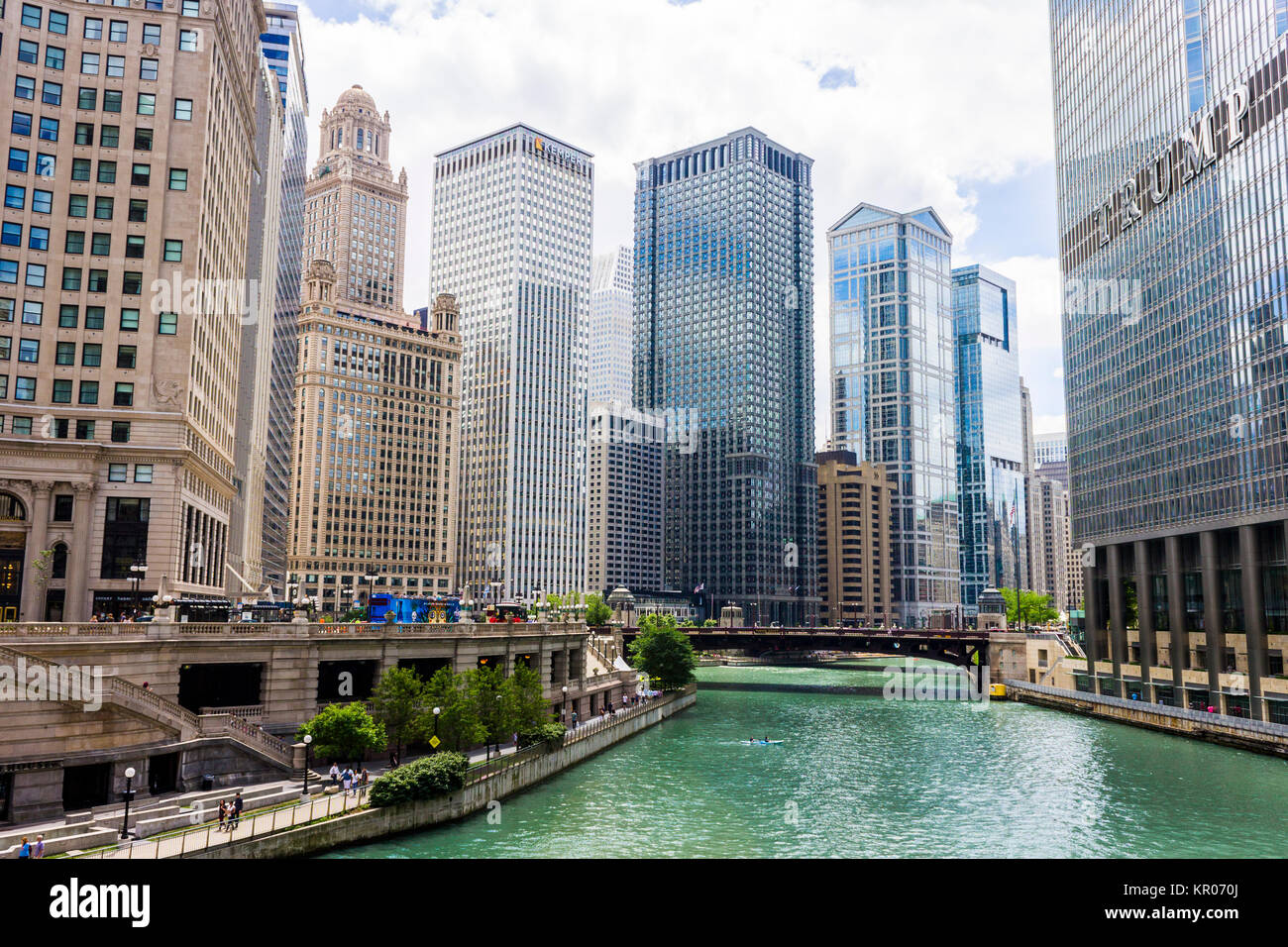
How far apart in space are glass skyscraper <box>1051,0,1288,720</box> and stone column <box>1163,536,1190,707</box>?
231 mm

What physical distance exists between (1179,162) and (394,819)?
107416 millimetres

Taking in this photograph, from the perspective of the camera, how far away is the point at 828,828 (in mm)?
55906

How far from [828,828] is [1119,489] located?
8436 centimetres

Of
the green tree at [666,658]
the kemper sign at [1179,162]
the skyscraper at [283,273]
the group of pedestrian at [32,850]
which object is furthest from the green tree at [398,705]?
the kemper sign at [1179,162]

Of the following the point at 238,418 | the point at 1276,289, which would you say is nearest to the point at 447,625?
the point at 238,418

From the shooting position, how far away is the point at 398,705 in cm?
6031

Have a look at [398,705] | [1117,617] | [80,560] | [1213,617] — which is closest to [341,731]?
[398,705]

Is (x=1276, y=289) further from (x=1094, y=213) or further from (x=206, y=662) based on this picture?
(x=206, y=662)

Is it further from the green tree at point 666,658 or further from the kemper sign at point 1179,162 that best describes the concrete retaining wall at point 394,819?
the kemper sign at point 1179,162

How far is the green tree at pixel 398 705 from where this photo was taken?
60281mm

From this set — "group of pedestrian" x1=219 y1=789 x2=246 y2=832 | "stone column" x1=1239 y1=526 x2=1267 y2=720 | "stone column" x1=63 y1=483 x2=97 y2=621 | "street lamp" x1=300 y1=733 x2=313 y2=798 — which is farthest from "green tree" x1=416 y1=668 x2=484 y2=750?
"stone column" x1=1239 y1=526 x2=1267 y2=720

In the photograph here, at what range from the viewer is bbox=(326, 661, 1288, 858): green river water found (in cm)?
5056

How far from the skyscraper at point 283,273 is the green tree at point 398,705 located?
89565mm

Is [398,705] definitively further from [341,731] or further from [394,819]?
[394,819]
